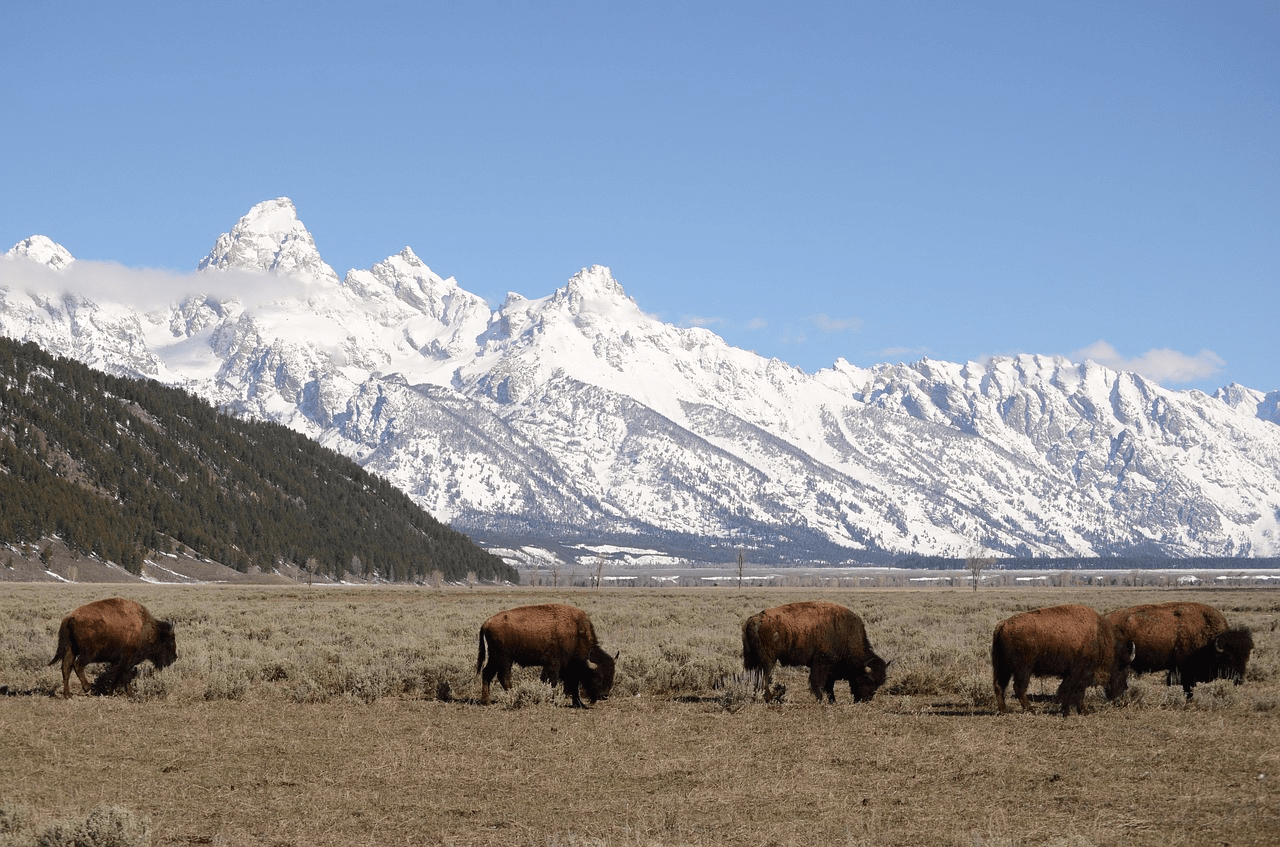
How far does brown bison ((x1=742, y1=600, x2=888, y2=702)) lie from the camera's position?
2136cm

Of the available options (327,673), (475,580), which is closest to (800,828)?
(327,673)

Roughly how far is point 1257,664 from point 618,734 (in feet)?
48.1

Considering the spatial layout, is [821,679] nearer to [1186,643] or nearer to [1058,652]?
[1058,652]

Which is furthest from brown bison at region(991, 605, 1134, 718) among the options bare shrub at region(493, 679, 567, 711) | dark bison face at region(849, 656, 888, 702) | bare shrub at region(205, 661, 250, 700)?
bare shrub at region(205, 661, 250, 700)

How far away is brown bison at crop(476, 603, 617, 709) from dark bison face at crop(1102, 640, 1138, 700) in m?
8.63

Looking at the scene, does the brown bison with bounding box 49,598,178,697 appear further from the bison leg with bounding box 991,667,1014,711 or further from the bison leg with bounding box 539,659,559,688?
the bison leg with bounding box 991,667,1014,711

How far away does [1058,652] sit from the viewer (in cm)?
1922

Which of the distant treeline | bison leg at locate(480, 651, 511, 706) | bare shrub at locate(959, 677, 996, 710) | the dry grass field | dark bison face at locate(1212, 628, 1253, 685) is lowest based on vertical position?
the dry grass field

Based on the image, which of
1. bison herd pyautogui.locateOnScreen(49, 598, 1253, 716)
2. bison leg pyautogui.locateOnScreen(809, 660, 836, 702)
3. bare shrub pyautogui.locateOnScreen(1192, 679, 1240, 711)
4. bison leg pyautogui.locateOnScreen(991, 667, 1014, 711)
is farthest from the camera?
bison leg pyautogui.locateOnScreen(809, 660, 836, 702)

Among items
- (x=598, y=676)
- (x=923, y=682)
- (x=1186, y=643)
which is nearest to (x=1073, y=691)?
(x=1186, y=643)

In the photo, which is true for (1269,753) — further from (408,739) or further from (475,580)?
(475,580)

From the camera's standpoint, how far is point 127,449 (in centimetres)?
15325

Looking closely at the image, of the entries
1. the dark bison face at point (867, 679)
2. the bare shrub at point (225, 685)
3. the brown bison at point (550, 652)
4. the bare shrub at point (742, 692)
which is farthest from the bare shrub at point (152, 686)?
the dark bison face at point (867, 679)

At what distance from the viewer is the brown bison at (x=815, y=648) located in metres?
21.4
